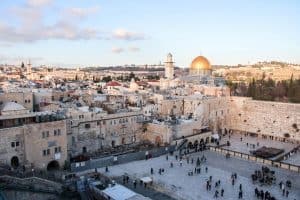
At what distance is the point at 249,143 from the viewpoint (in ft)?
115

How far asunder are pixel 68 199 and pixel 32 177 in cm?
237

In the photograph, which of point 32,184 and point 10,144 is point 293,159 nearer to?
point 32,184

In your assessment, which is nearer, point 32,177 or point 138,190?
point 32,177

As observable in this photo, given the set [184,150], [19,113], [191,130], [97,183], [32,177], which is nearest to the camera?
[32,177]

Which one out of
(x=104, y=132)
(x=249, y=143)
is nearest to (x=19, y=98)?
(x=104, y=132)

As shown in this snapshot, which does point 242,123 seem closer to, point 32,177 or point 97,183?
point 97,183

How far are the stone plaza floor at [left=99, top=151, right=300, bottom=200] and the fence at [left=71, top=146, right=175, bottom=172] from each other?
520 mm

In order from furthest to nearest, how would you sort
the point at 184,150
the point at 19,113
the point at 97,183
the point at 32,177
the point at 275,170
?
the point at 184,150 < the point at 275,170 < the point at 19,113 < the point at 97,183 < the point at 32,177

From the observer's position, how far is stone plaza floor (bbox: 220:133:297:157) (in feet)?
108

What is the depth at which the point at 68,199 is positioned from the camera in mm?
19312

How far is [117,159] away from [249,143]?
15997mm

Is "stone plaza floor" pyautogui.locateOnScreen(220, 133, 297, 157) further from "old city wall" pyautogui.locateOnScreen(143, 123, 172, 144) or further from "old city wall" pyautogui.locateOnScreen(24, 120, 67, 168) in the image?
"old city wall" pyautogui.locateOnScreen(24, 120, 67, 168)

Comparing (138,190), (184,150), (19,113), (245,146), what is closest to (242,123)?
(245,146)

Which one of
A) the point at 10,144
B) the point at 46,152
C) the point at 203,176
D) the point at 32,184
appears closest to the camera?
the point at 32,184
